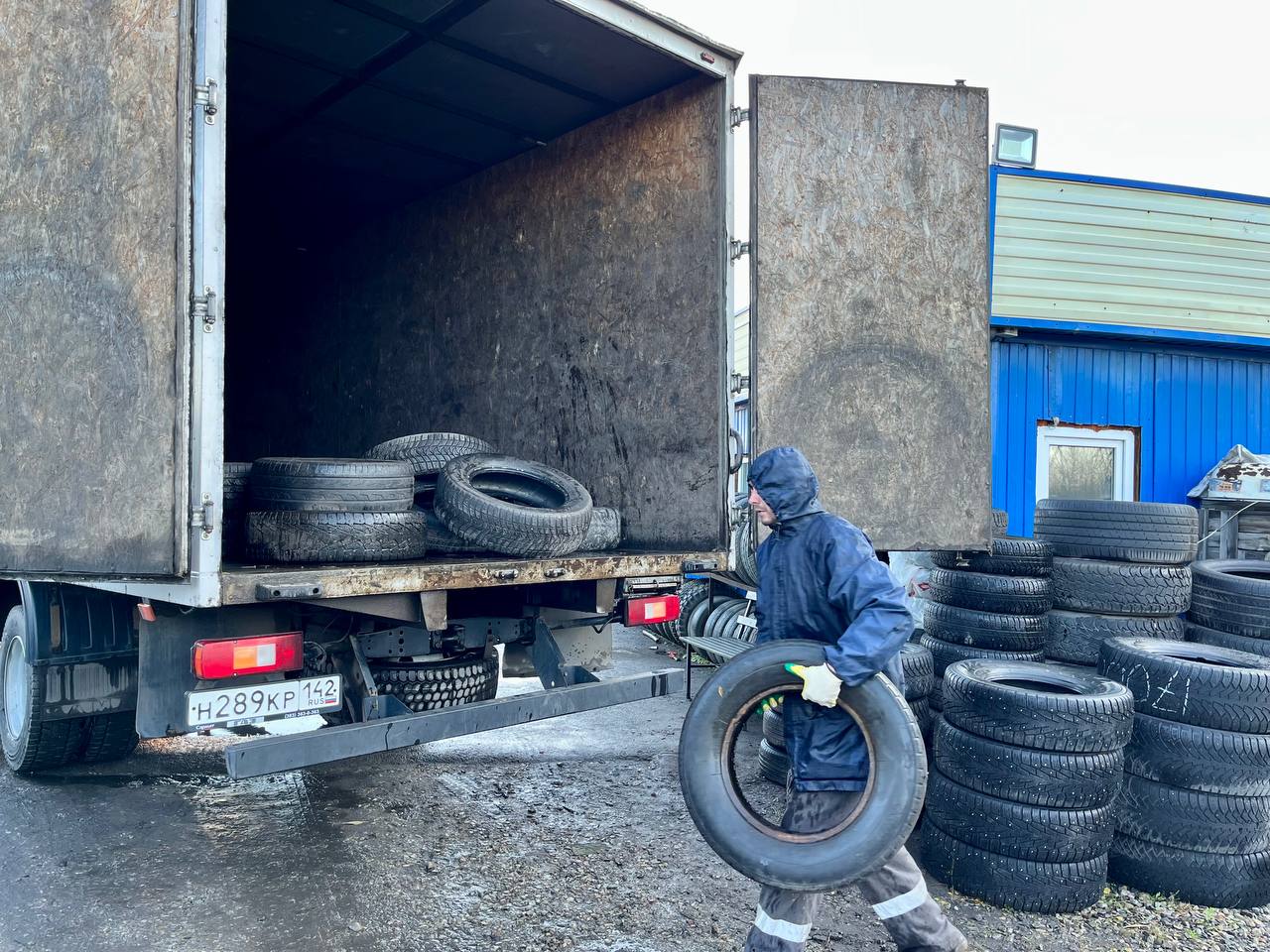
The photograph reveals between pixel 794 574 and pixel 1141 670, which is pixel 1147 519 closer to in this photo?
pixel 1141 670

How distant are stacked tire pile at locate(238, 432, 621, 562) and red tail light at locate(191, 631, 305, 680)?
42 cm

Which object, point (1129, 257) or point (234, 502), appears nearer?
point (234, 502)

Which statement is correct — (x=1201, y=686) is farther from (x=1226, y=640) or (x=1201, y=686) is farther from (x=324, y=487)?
(x=324, y=487)

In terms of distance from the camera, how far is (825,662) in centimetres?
282


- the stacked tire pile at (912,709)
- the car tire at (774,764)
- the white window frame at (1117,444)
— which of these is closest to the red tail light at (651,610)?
the stacked tire pile at (912,709)

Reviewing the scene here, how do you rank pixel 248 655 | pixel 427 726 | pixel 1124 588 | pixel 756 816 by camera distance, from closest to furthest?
pixel 756 816
pixel 248 655
pixel 427 726
pixel 1124 588

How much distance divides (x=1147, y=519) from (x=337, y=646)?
4.26 m

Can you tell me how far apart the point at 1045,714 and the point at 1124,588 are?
1.72 m

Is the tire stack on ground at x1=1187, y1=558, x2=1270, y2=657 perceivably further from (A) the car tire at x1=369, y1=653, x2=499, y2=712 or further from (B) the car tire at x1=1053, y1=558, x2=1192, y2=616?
(A) the car tire at x1=369, y1=653, x2=499, y2=712

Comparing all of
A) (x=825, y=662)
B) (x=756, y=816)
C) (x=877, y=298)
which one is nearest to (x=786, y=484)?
(x=825, y=662)

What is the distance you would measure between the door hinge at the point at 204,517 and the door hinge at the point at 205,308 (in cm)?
54

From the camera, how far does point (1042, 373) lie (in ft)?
25.2

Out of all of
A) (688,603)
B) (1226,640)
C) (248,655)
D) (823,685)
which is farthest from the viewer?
(688,603)

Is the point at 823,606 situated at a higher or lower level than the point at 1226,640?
higher
